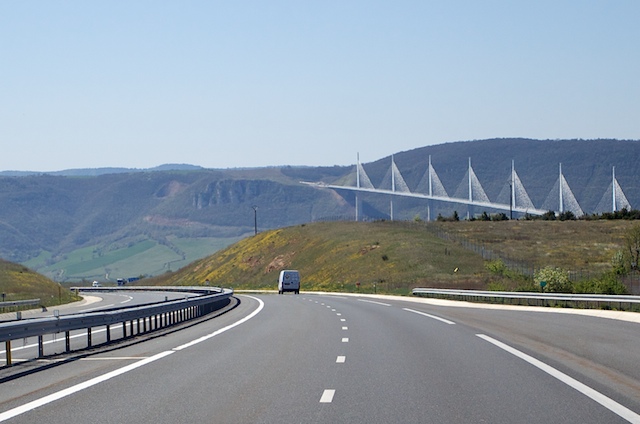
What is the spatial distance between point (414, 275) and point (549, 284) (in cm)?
3336

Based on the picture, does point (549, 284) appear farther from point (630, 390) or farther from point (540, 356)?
point (630, 390)

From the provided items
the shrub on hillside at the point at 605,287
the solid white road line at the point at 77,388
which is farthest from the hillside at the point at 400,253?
the solid white road line at the point at 77,388

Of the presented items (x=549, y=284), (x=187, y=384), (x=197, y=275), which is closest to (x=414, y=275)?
(x=549, y=284)

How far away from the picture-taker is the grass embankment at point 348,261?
90.2m

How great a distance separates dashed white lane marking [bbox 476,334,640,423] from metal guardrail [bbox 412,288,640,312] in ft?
58.6

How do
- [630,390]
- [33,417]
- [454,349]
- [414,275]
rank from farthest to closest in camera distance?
[414,275] < [454,349] < [630,390] < [33,417]

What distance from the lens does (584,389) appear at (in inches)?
543

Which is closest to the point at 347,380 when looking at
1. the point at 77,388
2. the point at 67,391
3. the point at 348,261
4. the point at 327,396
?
the point at 327,396

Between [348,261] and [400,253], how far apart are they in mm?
8094

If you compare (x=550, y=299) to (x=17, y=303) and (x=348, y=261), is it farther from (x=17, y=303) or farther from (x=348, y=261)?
(x=348, y=261)

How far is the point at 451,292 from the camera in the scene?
186 ft

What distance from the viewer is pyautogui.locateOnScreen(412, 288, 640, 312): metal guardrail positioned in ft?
123

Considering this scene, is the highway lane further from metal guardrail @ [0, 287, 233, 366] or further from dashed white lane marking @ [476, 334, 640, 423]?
metal guardrail @ [0, 287, 233, 366]

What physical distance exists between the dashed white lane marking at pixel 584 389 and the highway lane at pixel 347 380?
0.05 metres
